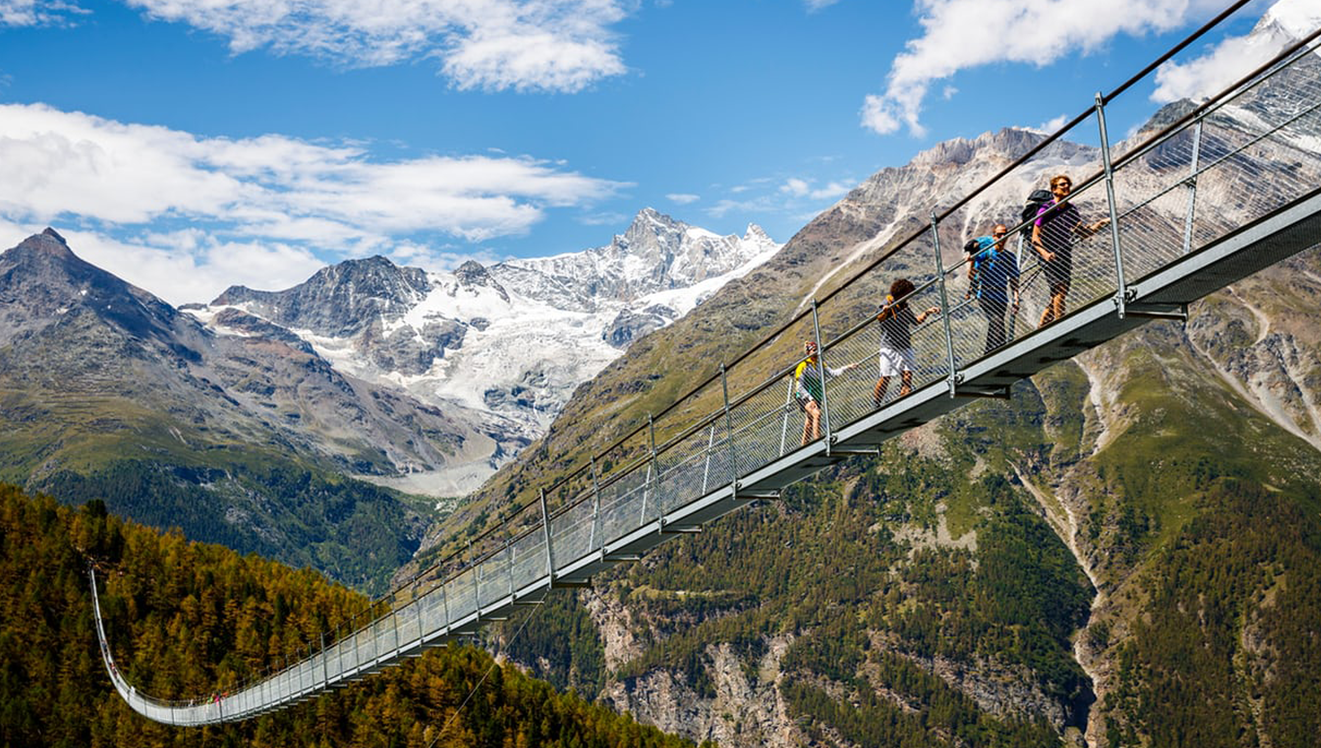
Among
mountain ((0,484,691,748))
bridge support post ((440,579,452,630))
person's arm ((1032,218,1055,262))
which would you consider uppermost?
mountain ((0,484,691,748))

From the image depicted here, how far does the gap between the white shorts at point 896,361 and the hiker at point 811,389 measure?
1.56 metres

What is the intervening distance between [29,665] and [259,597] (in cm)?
2511

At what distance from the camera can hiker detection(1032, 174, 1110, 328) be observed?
19109mm

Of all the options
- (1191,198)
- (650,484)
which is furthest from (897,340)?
(650,484)

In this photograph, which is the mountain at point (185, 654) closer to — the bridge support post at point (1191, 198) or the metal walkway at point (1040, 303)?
the metal walkway at point (1040, 303)

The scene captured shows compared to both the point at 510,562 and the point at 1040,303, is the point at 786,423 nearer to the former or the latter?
the point at 1040,303

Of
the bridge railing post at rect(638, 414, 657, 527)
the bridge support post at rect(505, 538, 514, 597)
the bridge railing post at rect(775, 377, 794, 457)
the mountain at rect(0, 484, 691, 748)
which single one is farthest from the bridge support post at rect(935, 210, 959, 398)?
the mountain at rect(0, 484, 691, 748)

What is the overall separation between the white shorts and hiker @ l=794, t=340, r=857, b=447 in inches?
61.5

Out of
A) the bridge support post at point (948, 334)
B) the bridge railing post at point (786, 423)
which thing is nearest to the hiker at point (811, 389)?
the bridge railing post at point (786, 423)

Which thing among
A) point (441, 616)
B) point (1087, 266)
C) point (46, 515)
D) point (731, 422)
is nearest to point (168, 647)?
point (46, 515)

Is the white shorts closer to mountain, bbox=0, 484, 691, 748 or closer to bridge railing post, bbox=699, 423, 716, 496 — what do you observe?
bridge railing post, bbox=699, 423, 716, 496

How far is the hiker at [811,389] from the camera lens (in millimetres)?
24297

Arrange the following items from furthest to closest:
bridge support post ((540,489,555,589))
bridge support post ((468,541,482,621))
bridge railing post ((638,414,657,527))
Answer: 1. bridge support post ((468,541,482,621))
2. bridge support post ((540,489,555,589))
3. bridge railing post ((638,414,657,527))

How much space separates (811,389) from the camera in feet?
80.8
